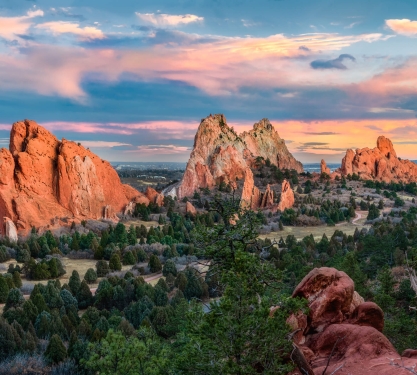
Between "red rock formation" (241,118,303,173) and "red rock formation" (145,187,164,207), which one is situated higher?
A: "red rock formation" (241,118,303,173)

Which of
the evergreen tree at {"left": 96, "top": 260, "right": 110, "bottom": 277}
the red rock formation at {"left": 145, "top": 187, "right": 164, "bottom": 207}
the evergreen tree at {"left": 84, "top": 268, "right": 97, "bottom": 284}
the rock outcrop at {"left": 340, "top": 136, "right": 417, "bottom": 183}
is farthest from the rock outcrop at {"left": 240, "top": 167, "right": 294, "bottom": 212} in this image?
the evergreen tree at {"left": 84, "top": 268, "right": 97, "bottom": 284}

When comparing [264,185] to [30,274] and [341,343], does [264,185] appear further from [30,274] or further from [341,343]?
[341,343]

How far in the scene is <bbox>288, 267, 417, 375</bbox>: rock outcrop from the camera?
43.9ft

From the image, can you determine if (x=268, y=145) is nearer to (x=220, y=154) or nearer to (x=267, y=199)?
(x=220, y=154)

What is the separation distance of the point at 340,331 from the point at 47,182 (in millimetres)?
74757

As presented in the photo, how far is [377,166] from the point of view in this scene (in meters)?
151

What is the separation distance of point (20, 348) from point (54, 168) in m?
58.7

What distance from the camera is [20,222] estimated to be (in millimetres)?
71625

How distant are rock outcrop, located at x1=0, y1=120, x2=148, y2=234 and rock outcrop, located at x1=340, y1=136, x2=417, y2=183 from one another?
8739 cm

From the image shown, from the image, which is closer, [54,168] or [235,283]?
[235,283]

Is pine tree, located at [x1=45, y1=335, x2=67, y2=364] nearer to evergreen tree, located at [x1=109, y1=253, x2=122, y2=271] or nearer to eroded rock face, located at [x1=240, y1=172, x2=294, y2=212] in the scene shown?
evergreen tree, located at [x1=109, y1=253, x2=122, y2=271]

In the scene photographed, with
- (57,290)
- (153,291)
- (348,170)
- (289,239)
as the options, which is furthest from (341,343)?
(348,170)

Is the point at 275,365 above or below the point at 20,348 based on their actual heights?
above

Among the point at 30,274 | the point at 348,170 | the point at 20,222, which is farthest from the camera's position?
the point at 348,170
